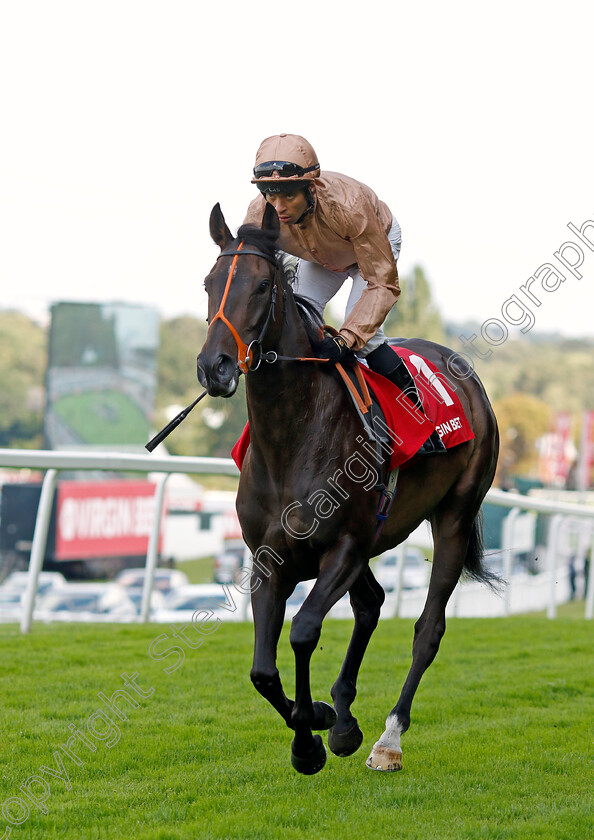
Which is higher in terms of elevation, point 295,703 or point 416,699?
point 295,703

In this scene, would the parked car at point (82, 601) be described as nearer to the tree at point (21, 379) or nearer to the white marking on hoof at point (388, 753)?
the white marking on hoof at point (388, 753)

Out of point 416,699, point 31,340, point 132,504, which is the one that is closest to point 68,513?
point 132,504

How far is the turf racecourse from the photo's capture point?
10.2 ft

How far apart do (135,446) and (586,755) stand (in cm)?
2830

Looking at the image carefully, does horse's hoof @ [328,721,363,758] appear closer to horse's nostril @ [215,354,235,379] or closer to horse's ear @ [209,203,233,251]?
horse's nostril @ [215,354,235,379]

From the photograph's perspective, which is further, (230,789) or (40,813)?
(230,789)

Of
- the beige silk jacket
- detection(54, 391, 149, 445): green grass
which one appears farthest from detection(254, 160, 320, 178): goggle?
detection(54, 391, 149, 445): green grass

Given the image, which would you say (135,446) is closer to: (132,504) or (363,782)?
(132,504)

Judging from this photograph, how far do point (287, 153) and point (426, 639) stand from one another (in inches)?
88.5

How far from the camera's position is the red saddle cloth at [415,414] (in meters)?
4.02

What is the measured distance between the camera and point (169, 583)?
880 inches

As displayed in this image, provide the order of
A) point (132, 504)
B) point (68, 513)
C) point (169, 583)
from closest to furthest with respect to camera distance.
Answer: point (169, 583) → point (68, 513) → point (132, 504)

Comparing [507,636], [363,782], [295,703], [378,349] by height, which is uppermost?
[378,349]

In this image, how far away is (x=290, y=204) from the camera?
12.3 feet
